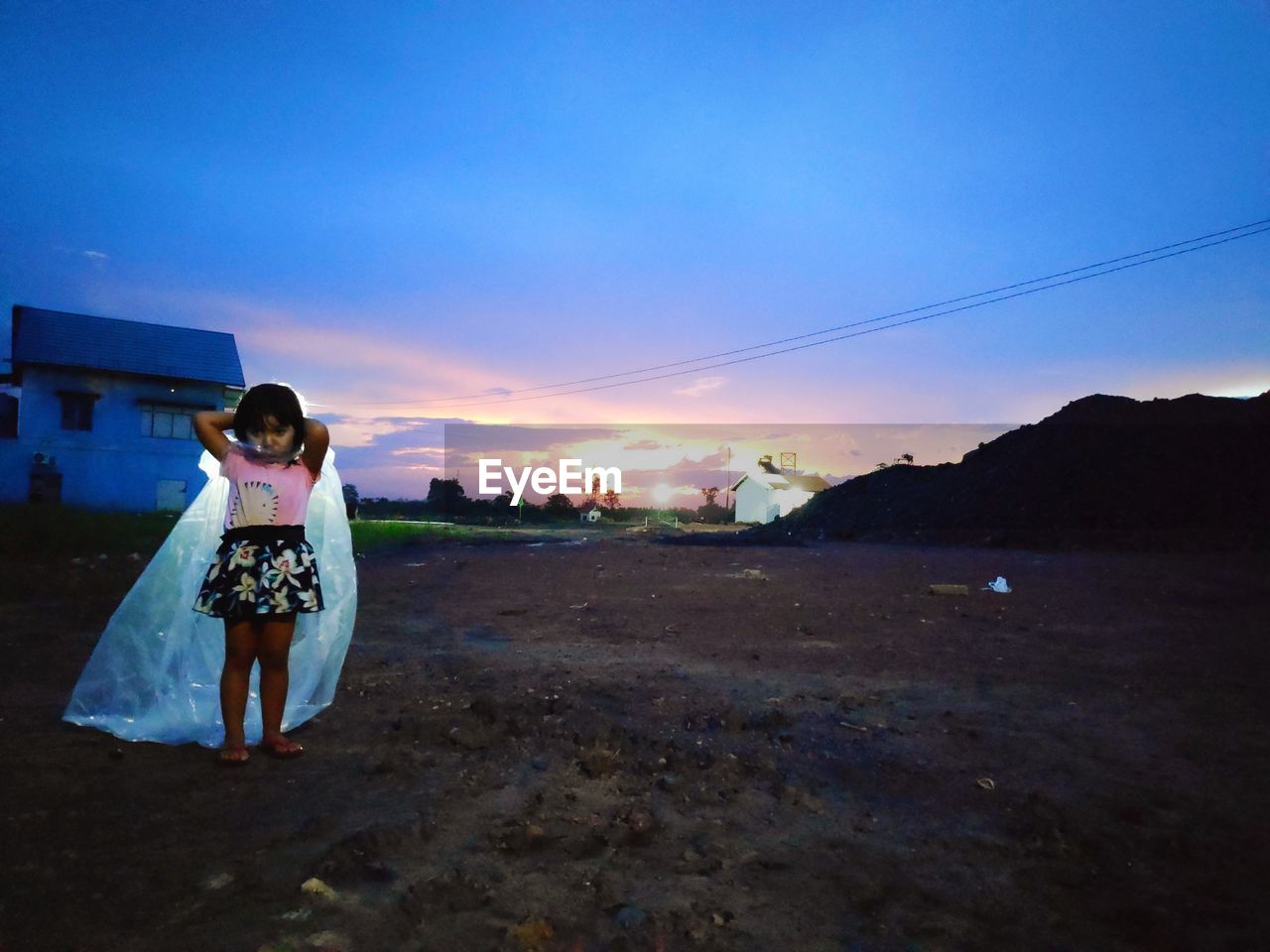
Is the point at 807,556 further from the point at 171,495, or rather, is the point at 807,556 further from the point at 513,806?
the point at 171,495

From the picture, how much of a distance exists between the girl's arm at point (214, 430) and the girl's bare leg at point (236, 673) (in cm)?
71

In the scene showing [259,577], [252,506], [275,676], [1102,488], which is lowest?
[275,676]

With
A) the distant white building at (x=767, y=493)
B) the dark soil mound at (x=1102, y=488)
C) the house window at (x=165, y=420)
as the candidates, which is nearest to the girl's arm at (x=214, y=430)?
the dark soil mound at (x=1102, y=488)

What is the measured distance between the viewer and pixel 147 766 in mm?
2850

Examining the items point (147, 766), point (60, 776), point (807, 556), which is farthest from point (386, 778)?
point (807, 556)

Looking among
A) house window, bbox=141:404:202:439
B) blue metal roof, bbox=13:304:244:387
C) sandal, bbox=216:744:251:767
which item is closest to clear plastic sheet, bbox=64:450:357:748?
sandal, bbox=216:744:251:767

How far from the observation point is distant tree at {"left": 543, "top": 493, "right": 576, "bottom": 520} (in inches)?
1620

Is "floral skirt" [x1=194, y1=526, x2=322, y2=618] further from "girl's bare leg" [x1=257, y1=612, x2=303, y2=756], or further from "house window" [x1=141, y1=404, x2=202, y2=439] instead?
"house window" [x1=141, y1=404, x2=202, y2=439]

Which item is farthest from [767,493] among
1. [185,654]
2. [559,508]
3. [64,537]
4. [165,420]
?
[185,654]

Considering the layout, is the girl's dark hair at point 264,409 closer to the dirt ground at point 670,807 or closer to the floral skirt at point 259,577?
the floral skirt at point 259,577

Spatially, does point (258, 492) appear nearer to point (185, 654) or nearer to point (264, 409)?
point (264, 409)

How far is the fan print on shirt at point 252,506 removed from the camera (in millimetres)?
→ 2955

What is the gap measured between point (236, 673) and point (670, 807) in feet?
6.01

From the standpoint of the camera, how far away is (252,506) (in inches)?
116
